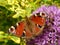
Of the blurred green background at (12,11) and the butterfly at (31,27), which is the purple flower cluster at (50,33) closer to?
the butterfly at (31,27)

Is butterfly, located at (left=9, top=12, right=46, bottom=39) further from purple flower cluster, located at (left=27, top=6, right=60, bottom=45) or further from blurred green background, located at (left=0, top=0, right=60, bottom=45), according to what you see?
blurred green background, located at (left=0, top=0, right=60, bottom=45)

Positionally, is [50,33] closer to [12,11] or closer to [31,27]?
[31,27]

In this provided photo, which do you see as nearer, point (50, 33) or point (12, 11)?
point (50, 33)

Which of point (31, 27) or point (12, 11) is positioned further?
point (12, 11)

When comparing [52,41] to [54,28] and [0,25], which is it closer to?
[54,28]

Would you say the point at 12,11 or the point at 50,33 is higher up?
the point at 12,11

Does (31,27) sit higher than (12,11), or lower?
lower

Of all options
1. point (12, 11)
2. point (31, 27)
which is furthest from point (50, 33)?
point (12, 11)

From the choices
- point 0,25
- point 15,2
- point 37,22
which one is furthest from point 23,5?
point 37,22

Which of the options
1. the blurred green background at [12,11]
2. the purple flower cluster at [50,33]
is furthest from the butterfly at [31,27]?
the blurred green background at [12,11]
